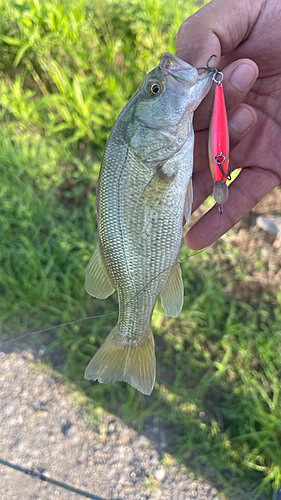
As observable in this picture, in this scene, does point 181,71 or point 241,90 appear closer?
point 181,71

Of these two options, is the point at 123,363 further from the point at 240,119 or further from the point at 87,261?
the point at 240,119

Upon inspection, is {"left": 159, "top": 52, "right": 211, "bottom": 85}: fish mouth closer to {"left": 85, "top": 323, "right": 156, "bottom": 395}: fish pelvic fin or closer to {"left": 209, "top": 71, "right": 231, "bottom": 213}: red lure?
{"left": 209, "top": 71, "right": 231, "bottom": 213}: red lure

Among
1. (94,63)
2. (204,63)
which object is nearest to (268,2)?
(204,63)

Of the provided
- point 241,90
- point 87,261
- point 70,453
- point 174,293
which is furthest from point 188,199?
point 70,453

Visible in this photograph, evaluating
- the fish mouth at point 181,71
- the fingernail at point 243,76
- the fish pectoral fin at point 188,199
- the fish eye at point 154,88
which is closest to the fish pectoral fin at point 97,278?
the fish pectoral fin at point 188,199

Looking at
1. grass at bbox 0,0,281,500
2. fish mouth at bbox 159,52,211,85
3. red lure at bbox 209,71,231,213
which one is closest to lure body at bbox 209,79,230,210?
red lure at bbox 209,71,231,213

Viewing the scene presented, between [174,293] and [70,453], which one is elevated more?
[174,293]

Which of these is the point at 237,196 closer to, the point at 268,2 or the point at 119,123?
the point at 119,123
